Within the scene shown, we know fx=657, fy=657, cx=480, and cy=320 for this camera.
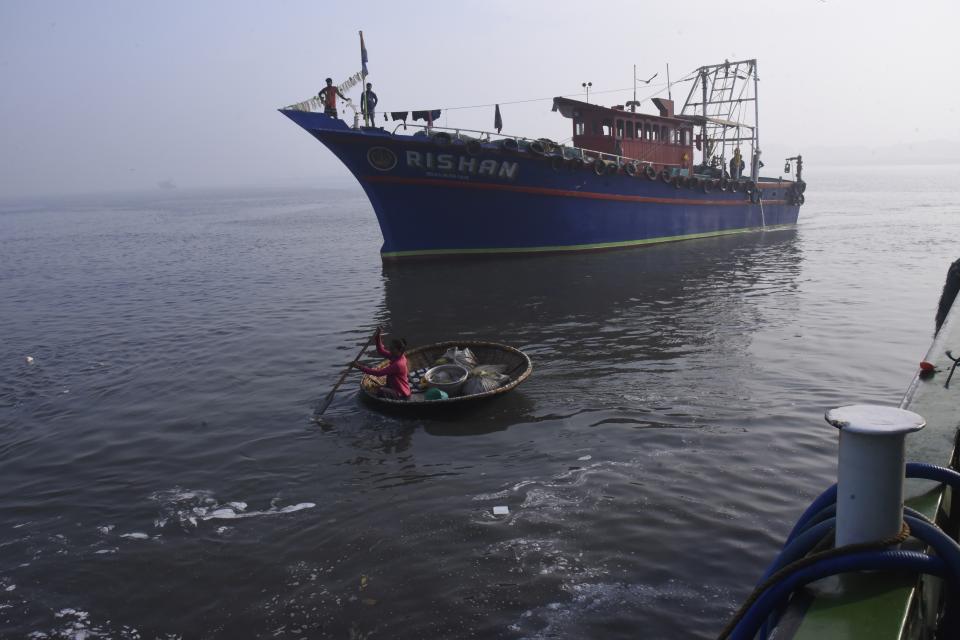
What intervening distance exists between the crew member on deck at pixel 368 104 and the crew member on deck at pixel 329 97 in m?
0.84

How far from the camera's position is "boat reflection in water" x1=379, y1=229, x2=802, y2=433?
11.1 m

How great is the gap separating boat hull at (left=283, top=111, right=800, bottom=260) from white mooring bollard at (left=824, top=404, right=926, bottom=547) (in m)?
21.0

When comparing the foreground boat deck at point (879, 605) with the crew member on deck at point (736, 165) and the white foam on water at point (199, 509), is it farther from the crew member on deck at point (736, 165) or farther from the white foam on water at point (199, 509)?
the crew member on deck at point (736, 165)

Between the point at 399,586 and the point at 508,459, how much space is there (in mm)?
2810

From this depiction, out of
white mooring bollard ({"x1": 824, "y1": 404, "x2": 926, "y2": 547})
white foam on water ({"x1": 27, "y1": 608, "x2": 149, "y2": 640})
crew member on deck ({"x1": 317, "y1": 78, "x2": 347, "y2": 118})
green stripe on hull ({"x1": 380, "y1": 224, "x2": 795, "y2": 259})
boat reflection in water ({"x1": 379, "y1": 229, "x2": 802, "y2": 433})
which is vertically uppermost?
crew member on deck ({"x1": 317, "y1": 78, "x2": 347, "y2": 118})

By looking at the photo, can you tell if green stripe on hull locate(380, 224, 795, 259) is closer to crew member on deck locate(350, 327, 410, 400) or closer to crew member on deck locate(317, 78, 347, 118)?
crew member on deck locate(317, 78, 347, 118)

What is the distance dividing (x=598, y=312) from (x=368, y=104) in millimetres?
11236

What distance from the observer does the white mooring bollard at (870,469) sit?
200 centimetres

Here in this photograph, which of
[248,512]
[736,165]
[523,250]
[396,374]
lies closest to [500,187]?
[523,250]

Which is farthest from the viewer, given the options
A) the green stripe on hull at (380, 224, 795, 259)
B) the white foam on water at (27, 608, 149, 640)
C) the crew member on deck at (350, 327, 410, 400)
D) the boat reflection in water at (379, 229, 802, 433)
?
the green stripe on hull at (380, 224, 795, 259)

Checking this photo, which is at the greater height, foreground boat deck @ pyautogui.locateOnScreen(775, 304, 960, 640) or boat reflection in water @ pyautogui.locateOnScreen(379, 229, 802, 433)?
foreground boat deck @ pyautogui.locateOnScreen(775, 304, 960, 640)

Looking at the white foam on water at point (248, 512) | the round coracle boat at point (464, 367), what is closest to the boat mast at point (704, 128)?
the round coracle boat at point (464, 367)

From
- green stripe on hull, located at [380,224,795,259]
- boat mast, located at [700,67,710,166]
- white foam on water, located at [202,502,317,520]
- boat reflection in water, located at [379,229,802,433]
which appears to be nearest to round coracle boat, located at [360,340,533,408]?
boat reflection in water, located at [379,229,802,433]

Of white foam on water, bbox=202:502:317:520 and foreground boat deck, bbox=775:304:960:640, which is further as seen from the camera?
white foam on water, bbox=202:502:317:520
